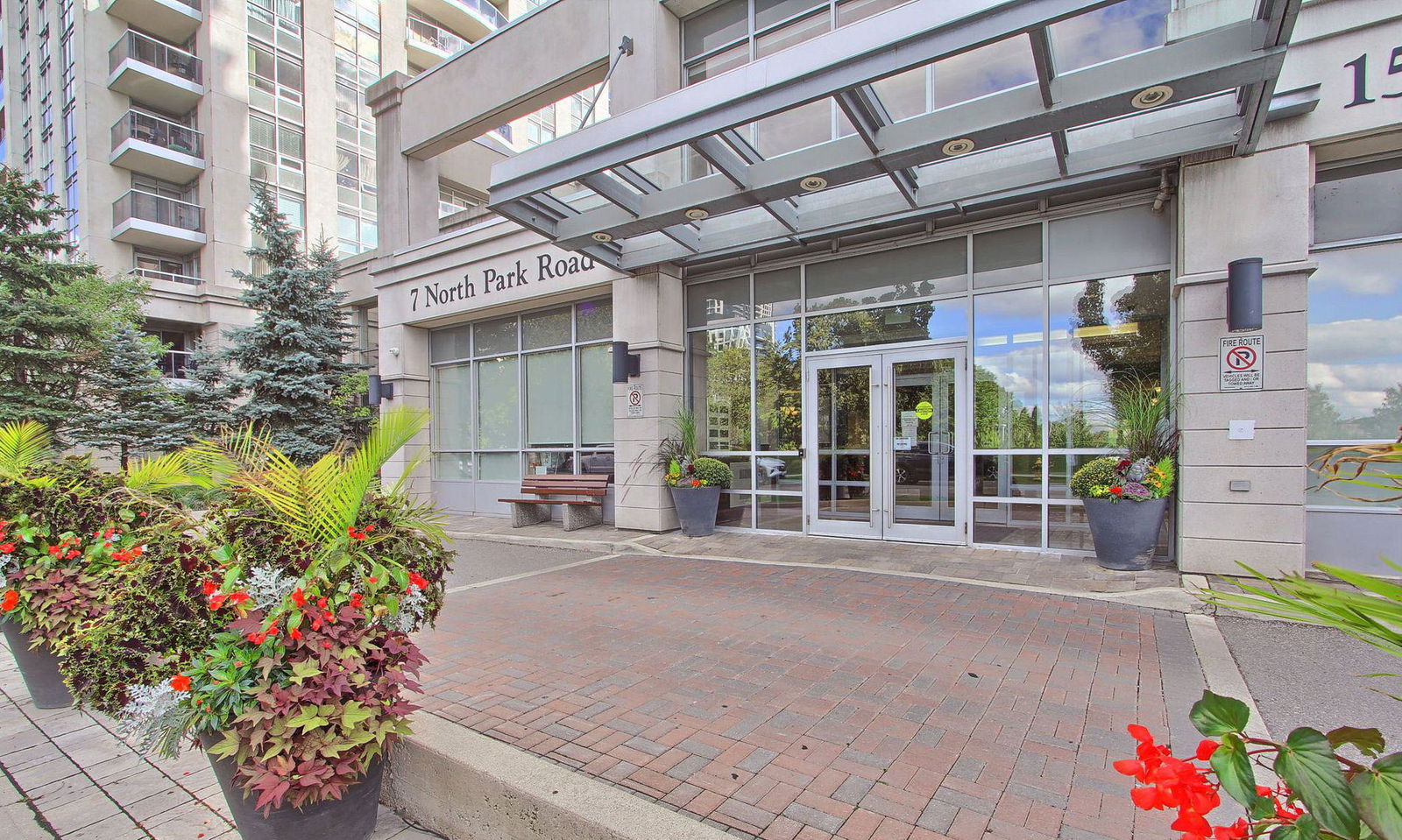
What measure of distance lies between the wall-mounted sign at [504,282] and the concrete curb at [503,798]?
7.74 m

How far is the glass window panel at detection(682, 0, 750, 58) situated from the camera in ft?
28.8

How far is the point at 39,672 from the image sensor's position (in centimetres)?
384

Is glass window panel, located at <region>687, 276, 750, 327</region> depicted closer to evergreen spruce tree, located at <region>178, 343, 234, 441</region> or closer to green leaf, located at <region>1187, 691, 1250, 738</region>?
green leaf, located at <region>1187, 691, 1250, 738</region>

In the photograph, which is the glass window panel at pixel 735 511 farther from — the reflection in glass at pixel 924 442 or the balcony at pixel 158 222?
the balcony at pixel 158 222

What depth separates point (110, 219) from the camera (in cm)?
2189

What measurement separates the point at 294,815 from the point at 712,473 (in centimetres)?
656

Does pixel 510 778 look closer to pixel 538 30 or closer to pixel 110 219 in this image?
pixel 538 30

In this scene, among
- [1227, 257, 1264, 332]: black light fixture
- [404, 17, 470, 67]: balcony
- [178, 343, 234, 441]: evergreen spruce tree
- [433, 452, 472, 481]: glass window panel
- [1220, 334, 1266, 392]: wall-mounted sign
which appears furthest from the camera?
[404, 17, 470, 67]: balcony

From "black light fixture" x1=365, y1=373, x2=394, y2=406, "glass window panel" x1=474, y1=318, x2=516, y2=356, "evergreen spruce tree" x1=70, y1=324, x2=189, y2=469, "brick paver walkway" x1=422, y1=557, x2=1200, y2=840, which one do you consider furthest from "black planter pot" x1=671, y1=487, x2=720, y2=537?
"evergreen spruce tree" x1=70, y1=324, x2=189, y2=469

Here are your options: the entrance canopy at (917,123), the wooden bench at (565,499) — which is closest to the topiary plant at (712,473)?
the wooden bench at (565,499)

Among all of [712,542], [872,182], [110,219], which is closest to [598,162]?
[872,182]

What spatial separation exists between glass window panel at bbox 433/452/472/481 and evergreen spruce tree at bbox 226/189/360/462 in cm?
220

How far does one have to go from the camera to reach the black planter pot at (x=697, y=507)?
28.6ft

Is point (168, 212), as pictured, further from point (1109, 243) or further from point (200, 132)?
point (1109, 243)
